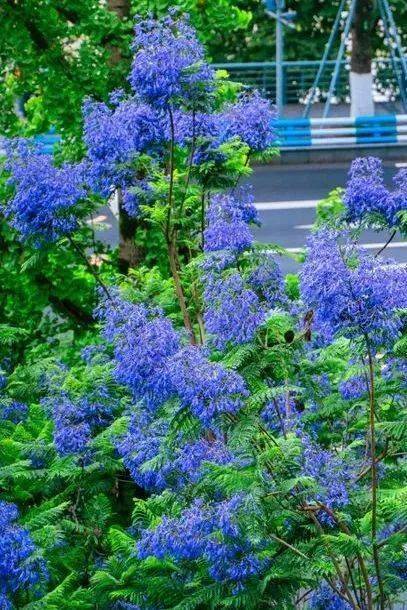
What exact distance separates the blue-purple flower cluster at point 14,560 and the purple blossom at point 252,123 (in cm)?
293

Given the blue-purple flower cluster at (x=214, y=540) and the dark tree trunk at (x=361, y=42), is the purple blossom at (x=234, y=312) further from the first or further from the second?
the dark tree trunk at (x=361, y=42)

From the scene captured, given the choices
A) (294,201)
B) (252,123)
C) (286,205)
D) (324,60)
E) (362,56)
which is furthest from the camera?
(362,56)

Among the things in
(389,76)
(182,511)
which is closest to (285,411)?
(182,511)

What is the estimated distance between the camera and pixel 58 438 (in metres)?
8.52

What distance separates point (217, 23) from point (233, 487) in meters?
7.68

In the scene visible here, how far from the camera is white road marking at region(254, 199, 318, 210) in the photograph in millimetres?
22906

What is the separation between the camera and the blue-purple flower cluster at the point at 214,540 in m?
7.16

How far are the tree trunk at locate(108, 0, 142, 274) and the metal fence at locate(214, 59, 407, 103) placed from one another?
36.8 ft

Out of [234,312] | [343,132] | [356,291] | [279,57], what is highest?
[356,291]

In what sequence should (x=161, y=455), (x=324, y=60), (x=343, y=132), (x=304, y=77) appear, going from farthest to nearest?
(x=304, y=77) < (x=324, y=60) < (x=343, y=132) < (x=161, y=455)

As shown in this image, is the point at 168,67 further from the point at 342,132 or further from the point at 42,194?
the point at 342,132

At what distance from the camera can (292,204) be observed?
75.8 feet

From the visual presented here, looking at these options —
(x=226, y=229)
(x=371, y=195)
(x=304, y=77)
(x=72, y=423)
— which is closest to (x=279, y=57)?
(x=304, y=77)

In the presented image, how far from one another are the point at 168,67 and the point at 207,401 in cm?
212
